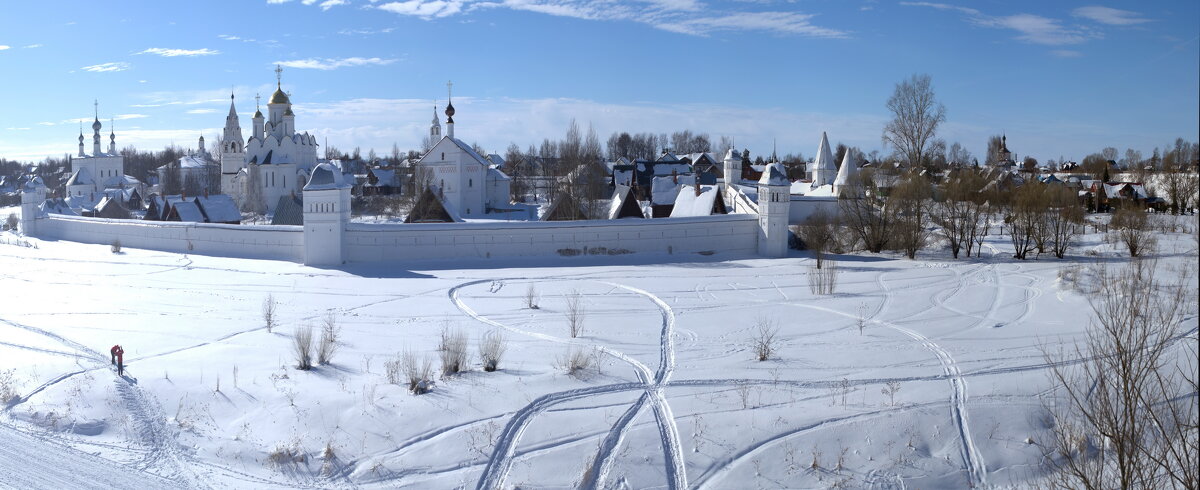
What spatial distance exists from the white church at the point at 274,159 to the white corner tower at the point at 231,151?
1818mm

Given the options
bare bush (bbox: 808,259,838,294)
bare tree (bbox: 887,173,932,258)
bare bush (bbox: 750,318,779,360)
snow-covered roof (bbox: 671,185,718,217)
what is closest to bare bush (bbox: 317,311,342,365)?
bare bush (bbox: 750,318,779,360)

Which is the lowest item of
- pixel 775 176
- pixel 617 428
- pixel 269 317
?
pixel 617 428

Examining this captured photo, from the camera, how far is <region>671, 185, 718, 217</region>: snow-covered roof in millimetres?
29119

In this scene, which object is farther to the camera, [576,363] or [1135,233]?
[1135,233]

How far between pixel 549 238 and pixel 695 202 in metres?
10.8

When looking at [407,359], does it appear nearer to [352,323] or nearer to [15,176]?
[352,323]

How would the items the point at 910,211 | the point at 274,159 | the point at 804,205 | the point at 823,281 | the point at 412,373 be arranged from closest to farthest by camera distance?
the point at 412,373 < the point at 823,281 < the point at 910,211 < the point at 804,205 < the point at 274,159

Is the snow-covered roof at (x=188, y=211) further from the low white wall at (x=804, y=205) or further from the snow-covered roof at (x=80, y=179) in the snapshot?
A: the low white wall at (x=804, y=205)

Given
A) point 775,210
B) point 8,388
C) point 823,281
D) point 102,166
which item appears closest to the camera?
point 8,388

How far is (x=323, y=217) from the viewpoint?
19453 millimetres

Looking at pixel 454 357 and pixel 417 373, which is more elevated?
pixel 454 357

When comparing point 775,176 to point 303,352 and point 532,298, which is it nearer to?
point 532,298

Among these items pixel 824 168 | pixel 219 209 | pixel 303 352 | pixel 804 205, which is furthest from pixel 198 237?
pixel 824 168

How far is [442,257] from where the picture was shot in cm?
2045
